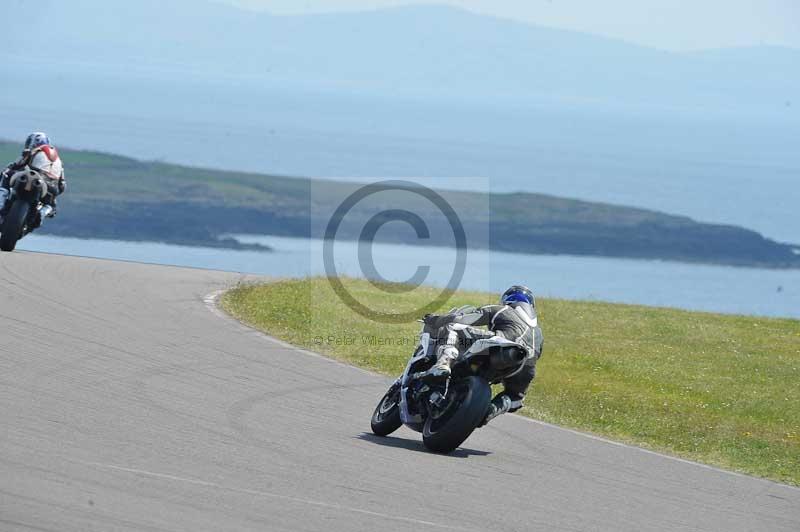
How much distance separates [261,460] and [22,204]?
45.1 feet

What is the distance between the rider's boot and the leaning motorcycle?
2.6 inches

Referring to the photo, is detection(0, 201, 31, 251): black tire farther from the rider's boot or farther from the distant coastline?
the distant coastline

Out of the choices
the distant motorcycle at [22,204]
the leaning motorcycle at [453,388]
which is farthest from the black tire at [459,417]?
the distant motorcycle at [22,204]

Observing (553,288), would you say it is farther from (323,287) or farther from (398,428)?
(398,428)

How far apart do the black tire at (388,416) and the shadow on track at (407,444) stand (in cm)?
7

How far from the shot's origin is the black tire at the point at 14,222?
72.4ft

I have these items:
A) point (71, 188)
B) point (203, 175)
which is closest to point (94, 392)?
point (71, 188)

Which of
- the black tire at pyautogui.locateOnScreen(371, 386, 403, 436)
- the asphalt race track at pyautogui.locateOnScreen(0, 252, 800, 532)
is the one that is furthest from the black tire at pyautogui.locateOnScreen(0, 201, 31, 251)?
the black tire at pyautogui.locateOnScreen(371, 386, 403, 436)

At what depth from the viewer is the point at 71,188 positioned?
453 ft

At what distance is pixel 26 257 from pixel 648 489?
1438cm

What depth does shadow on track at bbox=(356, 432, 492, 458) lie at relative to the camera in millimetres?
11240

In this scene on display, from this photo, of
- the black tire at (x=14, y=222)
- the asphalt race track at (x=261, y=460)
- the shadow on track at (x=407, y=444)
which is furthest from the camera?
the black tire at (x=14, y=222)
